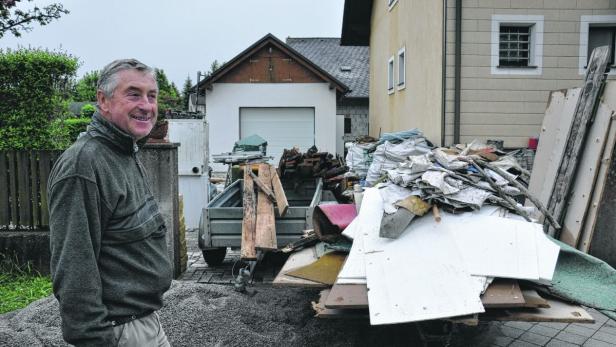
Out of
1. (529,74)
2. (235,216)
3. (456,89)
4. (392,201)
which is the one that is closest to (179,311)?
(235,216)

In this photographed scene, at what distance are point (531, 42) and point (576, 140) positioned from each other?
433cm

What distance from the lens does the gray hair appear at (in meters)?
2.23

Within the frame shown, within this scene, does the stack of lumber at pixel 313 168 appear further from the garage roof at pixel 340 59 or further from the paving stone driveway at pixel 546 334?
the garage roof at pixel 340 59

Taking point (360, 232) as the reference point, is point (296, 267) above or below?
below

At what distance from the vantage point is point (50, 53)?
8.30 meters

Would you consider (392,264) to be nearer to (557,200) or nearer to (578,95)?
(557,200)

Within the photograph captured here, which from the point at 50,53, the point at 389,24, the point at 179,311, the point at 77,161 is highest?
the point at 389,24

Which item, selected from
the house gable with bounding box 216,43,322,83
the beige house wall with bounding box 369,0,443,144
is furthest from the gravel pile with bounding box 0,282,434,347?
the house gable with bounding box 216,43,322,83

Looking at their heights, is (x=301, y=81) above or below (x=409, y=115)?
above

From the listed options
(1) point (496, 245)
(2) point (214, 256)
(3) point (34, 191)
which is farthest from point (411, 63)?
(1) point (496, 245)

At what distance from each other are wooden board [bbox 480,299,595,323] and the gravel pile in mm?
1305

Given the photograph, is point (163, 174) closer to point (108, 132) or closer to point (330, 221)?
point (330, 221)

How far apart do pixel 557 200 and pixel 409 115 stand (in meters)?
7.21

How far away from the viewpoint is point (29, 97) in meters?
7.91
